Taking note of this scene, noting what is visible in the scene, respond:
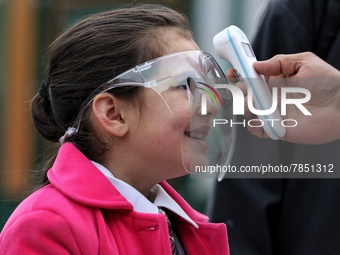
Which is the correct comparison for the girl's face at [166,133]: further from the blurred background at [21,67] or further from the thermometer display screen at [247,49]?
the blurred background at [21,67]

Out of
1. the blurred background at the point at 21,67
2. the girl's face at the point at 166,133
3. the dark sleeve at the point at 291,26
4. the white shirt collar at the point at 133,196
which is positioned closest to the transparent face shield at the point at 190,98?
the girl's face at the point at 166,133

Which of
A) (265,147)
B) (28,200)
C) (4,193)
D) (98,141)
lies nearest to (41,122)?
(98,141)

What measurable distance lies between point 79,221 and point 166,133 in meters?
0.33

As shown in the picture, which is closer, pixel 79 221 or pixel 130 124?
pixel 79 221

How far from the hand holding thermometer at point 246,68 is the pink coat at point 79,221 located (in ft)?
1.19

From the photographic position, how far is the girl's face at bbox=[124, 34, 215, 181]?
2008 mm

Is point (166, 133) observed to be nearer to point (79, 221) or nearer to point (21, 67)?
point (79, 221)

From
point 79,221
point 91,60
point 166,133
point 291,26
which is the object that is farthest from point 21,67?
point 79,221

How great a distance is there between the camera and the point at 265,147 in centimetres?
239

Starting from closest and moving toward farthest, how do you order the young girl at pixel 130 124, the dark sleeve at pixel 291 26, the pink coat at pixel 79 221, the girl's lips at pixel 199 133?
the pink coat at pixel 79 221 → the young girl at pixel 130 124 → the girl's lips at pixel 199 133 → the dark sleeve at pixel 291 26

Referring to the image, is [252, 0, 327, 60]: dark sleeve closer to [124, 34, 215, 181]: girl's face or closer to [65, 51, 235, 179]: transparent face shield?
[65, 51, 235, 179]: transparent face shield

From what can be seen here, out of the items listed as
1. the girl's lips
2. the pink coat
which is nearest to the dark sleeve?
the girl's lips

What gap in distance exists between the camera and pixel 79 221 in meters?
1.82

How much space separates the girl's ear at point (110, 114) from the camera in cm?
204
